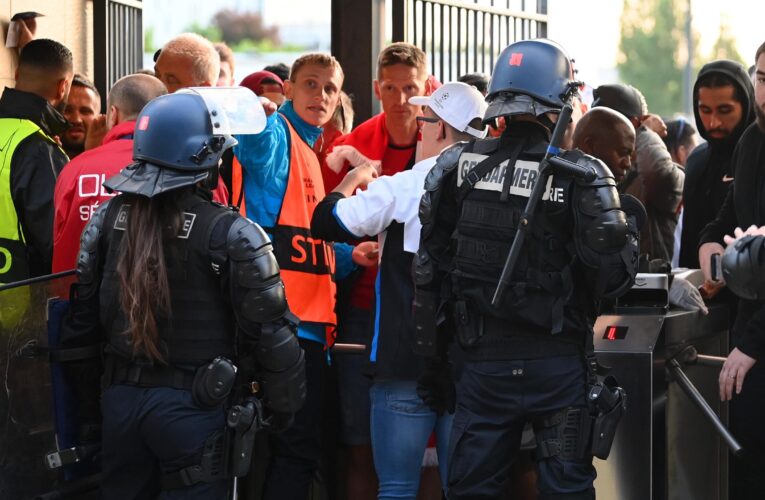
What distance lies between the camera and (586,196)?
13.2 feet

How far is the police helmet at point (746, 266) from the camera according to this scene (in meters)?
4.18

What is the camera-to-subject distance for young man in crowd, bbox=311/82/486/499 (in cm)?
458

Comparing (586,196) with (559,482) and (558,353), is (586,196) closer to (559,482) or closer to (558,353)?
(558,353)

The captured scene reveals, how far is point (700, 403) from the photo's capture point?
5047mm

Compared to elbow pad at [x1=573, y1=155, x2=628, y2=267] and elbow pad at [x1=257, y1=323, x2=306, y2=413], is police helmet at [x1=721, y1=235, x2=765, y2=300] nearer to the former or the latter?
elbow pad at [x1=573, y1=155, x2=628, y2=267]

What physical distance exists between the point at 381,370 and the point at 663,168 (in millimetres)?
2558

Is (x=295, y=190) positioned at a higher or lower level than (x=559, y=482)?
higher

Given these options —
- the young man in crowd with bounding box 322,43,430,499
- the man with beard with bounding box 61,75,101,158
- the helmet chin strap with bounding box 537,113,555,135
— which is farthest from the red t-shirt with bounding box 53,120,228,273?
the man with beard with bounding box 61,75,101,158

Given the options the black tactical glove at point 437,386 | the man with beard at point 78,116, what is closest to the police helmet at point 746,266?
the black tactical glove at point 437,386

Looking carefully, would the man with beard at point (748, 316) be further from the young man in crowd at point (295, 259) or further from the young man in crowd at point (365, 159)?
the young man in crowd at point (295, 259)

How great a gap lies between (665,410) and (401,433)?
114 centimetres

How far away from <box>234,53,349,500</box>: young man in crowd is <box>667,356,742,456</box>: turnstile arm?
1.33 m

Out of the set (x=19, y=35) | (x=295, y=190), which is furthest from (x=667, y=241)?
(x=19, y=35)

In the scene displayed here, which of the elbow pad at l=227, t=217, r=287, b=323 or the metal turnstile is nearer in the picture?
the elbow pad at l=227, t=217, r=287, b=323
